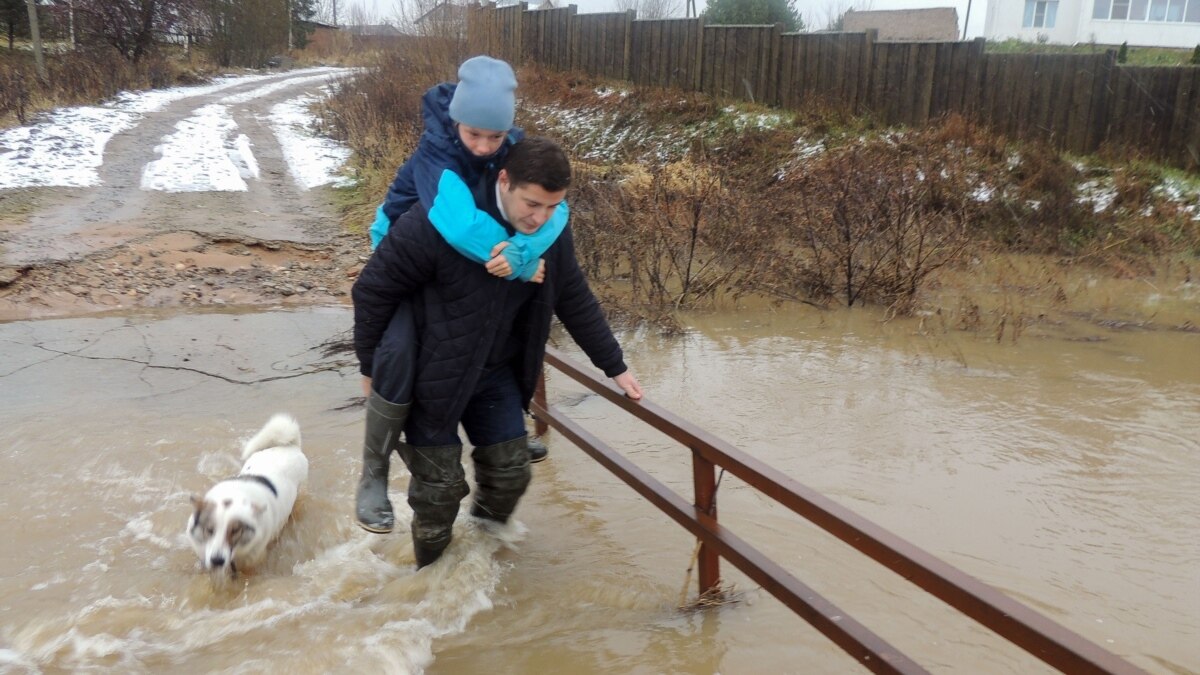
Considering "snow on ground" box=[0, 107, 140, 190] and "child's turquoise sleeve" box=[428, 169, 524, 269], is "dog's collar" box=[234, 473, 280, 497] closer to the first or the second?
"child's turquoise sleeve" box=[428, 169, 524, 269]

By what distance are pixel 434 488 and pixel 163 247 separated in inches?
292

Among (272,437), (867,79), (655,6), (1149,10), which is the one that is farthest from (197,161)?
(655,6)

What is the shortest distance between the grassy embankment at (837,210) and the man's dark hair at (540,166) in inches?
220

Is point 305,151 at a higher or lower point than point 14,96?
lower

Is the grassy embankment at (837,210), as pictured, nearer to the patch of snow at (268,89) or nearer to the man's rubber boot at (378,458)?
the man's rubber boot at (378,458)

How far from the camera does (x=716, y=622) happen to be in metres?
3.61

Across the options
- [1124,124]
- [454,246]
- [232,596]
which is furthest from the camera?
[1124,124]

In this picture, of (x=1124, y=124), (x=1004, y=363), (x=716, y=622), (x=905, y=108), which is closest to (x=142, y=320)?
(x=716, y=622)

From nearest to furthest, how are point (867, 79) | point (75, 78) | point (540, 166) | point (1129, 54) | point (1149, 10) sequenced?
1. point (540, 166)
2. point (867, 79)
3. point (1129, 54)
4. point (75, 78)
5. point (1149, 10)

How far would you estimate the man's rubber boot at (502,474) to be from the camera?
362 centimetres

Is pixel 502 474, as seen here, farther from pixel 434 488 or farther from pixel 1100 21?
pixel 1100 21

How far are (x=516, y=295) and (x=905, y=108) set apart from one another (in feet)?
43.7

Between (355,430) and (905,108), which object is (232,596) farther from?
(905,108)

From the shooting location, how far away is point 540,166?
291cm
